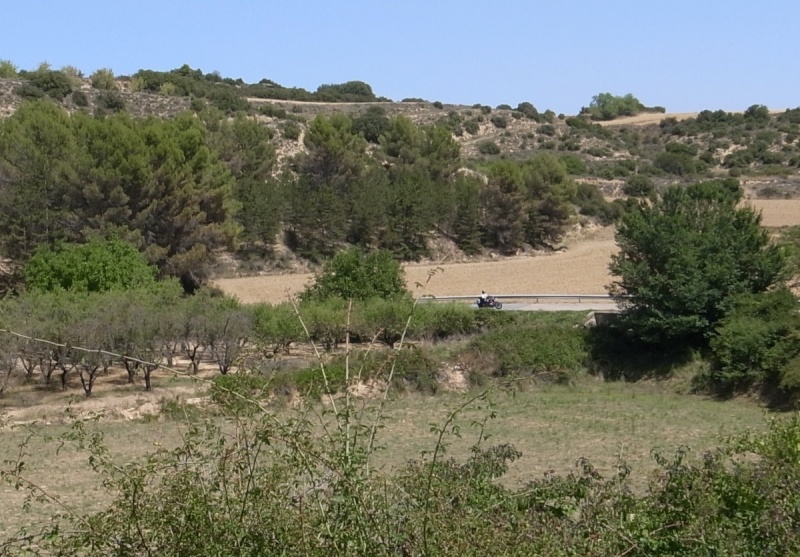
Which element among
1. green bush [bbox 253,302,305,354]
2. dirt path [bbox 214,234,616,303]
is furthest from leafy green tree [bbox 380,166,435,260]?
green bush [bbox 253,302,305,354]

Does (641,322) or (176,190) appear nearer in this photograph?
(641,322)

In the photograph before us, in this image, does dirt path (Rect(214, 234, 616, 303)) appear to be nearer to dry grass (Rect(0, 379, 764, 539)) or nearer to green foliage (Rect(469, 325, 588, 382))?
green foliage (Rect(469, 325, 588, 382))

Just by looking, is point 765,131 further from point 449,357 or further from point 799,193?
point 449,357

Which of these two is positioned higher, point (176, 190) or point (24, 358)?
point (176, 190)

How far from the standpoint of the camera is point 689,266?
103ft

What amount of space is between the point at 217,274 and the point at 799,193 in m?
46.6

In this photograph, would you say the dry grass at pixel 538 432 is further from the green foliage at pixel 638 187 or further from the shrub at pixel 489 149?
the shrub at pixel 489 149

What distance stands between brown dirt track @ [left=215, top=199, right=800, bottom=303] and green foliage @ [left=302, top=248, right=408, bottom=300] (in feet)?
18.1

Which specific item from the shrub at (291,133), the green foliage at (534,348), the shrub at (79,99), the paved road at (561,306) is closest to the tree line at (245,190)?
the shrub at (291,133)

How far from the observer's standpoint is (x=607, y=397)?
99.0 ft

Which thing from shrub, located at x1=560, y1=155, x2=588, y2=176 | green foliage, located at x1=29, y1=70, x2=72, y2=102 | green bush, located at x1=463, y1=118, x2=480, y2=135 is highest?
green foliage, located at x1=29, y1=70, x2=72, y2=102

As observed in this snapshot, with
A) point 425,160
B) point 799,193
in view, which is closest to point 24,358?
point 425,160

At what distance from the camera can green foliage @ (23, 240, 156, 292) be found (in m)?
34.4

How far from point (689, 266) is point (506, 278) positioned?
62.7 ft
